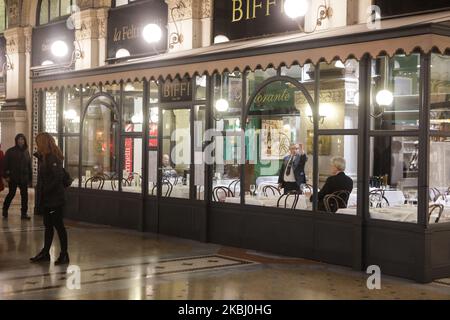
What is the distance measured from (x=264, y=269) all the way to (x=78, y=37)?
33.8ft

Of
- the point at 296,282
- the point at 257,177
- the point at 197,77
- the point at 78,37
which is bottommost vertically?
the point at 296,282

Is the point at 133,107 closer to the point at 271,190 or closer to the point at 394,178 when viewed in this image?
the point at 271,190

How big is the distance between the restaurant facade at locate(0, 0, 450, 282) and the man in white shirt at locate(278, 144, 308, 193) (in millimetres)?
152

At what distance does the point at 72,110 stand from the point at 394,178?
7.64 metres

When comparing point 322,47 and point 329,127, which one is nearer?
point 322,47

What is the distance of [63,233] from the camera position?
970 cm

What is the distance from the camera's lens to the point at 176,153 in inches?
487

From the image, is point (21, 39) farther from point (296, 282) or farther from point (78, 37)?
point (296, 282)

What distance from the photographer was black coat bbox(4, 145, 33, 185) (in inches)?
573

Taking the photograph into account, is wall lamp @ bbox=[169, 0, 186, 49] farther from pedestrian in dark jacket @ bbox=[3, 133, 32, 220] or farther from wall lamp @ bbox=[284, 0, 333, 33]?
pedestrian in dark jacket @ bbox=[3, 133, 32, 220]

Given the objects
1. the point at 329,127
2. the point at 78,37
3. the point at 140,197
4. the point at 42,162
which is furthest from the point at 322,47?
the point at 78,37

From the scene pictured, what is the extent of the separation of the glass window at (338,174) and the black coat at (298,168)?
0.57 meters

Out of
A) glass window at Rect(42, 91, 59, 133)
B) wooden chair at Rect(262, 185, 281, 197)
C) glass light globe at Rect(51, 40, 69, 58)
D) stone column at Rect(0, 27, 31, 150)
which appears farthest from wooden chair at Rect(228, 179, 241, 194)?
stone column at Rect(0, 27, 31, 150)

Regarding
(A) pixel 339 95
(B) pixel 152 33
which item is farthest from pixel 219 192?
(B) pixel 152 33
